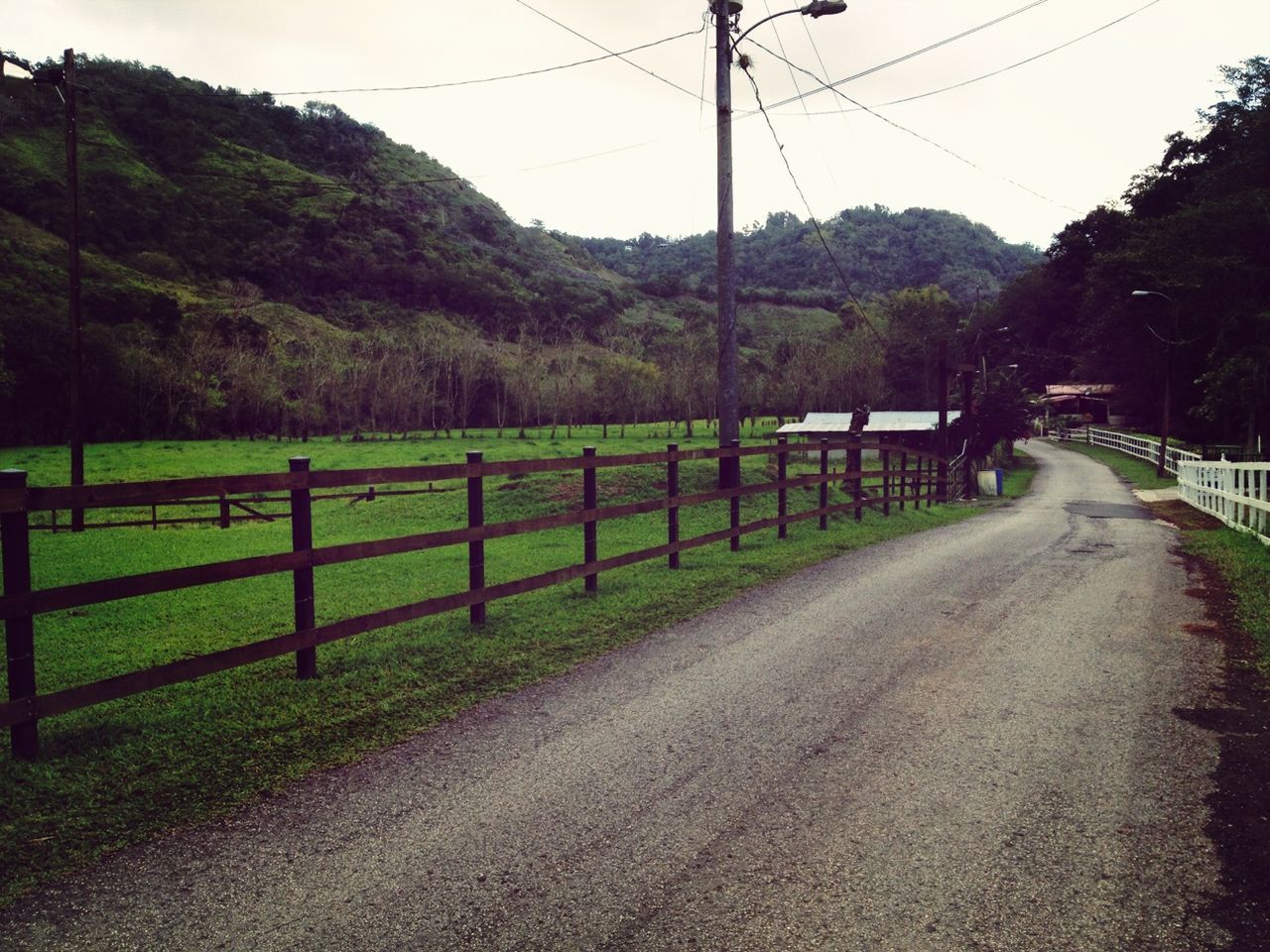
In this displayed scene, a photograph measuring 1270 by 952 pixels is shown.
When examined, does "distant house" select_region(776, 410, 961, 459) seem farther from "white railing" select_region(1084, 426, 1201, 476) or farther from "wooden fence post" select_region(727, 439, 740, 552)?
"wooden fence post" select_region(727, 439, 740, 552)

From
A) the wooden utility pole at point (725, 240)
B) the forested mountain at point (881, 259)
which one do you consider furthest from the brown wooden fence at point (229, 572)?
the forested mountain at point (881, 259)

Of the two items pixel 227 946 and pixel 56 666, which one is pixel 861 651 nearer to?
pixel 227 946

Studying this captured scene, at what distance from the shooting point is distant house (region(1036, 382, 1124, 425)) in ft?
299

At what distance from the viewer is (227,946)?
273 centimetres

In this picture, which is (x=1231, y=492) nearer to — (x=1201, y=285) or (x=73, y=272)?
(x=73, y=272)

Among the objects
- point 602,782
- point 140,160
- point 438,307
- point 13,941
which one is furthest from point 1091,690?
point 140,160

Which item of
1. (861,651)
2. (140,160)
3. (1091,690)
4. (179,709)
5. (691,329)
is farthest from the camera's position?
(691,329)

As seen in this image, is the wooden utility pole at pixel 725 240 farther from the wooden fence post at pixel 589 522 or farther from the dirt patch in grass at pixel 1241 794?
the dirt patch in grass at pixel 1241 794

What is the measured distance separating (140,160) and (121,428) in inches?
4797

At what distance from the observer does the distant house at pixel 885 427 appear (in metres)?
50.7

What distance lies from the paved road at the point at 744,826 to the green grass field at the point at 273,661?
1.15 ft

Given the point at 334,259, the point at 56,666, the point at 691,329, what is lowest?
the point at 56,666

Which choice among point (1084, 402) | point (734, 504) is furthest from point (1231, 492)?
point (1084, 402)

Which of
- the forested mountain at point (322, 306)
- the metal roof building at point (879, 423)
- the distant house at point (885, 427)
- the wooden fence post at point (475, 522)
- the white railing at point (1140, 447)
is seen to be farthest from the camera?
the forested mountain at point (322, 306)
